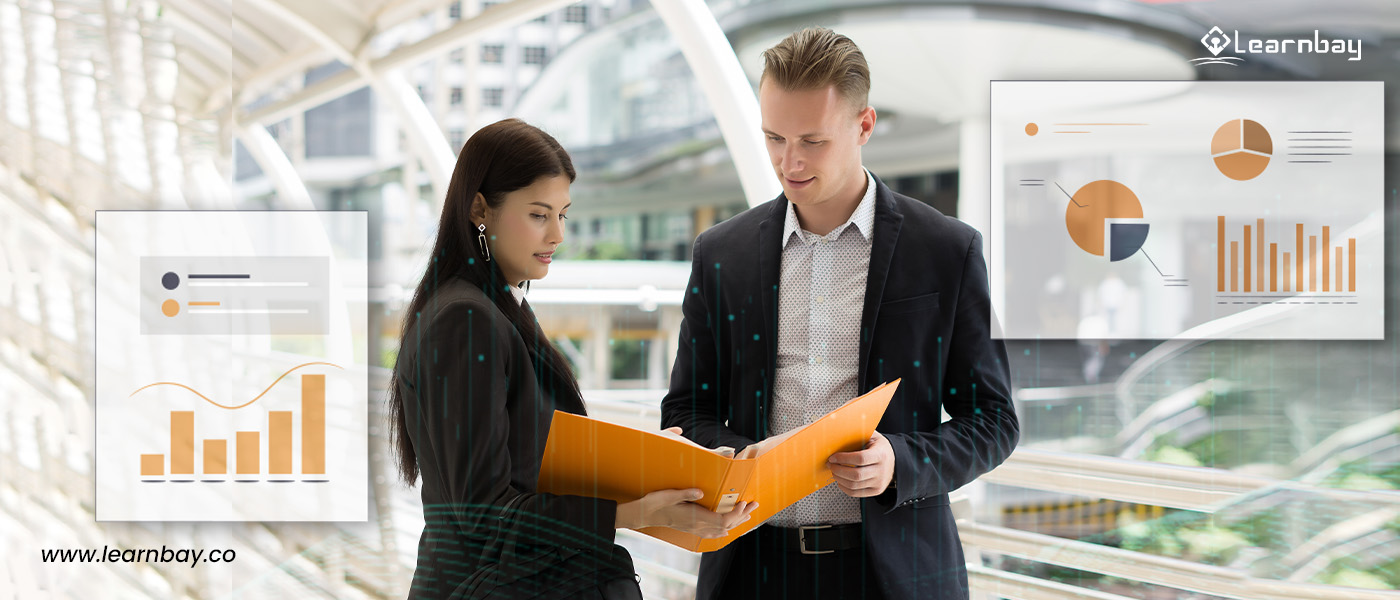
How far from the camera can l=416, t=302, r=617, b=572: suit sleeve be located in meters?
1.12

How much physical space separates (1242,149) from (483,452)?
2556mm

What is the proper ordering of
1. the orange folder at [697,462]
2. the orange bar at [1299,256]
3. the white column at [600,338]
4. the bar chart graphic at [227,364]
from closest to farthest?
the orange folder at [697,462] → the orange bar at [1299,256] → the bar chart graphic at [227,364] → the white column at [600,338]

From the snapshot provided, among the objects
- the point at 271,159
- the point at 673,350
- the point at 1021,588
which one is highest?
the point at 271,159

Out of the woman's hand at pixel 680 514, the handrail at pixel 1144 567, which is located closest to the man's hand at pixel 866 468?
the woman's hand at pixel 680 514

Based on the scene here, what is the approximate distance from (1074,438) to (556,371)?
10.5 feet

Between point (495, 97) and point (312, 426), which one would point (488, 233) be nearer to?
point (312, 426)

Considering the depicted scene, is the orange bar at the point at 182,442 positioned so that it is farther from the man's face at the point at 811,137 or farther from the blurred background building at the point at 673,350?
the man's face at the point at 811,137

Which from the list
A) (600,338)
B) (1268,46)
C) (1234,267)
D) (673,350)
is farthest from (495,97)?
(1234,267)

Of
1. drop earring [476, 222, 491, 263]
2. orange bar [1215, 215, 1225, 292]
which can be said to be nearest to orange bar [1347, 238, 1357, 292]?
orange bar [1215, 215, 1225, 292]

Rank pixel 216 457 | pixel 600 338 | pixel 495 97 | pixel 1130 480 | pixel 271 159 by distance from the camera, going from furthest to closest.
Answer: pixel 495 97 → pixel 600 338 → pixel 271 159 → pixel 216 457 → pixel 1130 480

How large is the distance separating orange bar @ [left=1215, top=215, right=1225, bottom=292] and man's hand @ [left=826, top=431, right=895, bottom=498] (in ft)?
6.31

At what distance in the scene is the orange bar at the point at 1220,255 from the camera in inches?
104

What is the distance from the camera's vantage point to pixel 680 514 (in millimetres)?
1152

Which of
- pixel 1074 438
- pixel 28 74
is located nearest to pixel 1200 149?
pixel 1074 438
